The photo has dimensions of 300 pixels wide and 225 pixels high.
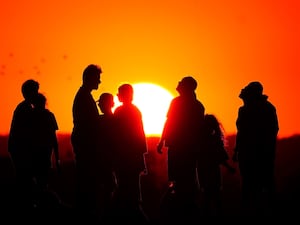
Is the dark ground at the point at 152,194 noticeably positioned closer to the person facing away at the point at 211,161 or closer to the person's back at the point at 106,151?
the person facing away at the point at 211,161

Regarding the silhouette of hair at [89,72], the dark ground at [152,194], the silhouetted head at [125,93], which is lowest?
the dark ground at [152,194]

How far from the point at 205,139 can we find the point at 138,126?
171 centimetres

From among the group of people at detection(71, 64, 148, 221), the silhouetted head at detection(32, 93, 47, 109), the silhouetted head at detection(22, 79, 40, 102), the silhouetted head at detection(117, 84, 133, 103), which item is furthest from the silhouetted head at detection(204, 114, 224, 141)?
the silhouetted head at detection(22, 79, 40, 102)

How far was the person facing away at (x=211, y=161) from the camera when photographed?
1628 centimetres

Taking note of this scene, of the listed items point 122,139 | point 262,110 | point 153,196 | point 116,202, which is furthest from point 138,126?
point 153,196

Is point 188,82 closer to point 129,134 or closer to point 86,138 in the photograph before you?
point 129,134

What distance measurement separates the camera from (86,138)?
14234mm

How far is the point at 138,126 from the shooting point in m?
15.2

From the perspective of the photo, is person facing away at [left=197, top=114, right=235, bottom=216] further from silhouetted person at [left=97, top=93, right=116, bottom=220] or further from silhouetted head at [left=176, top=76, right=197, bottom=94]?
silhouetted person at [left=97, top=93, right=116, bottom=220]

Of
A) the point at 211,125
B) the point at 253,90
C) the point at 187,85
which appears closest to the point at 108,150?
the point at 187,85

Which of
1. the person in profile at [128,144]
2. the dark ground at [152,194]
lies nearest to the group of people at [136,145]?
the person in profile at [128,144]

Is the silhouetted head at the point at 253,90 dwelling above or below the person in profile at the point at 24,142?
above

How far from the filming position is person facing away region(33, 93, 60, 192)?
15672mm

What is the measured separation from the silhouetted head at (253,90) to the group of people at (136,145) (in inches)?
0.7
